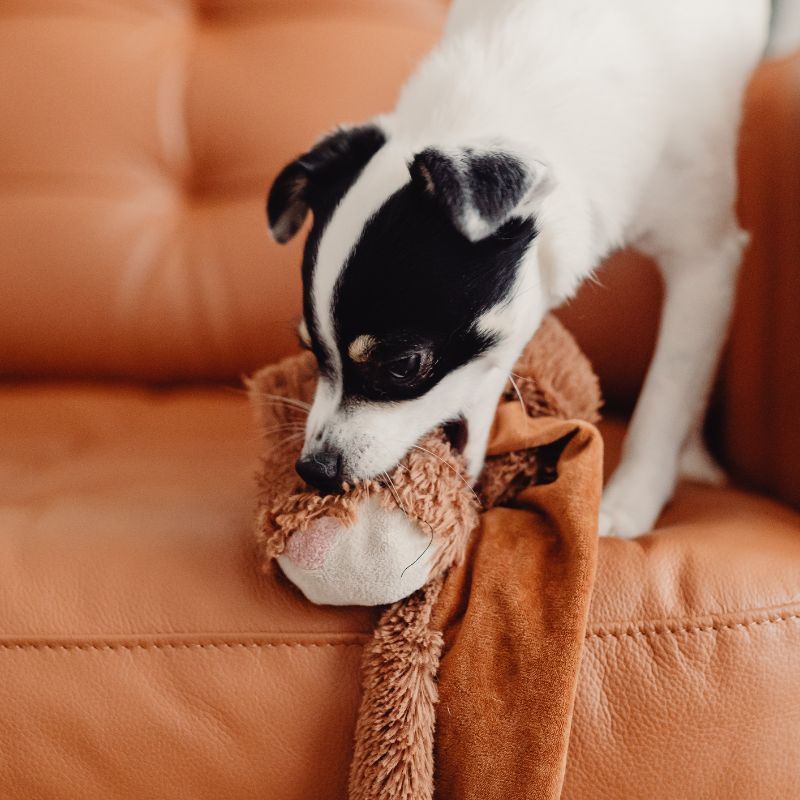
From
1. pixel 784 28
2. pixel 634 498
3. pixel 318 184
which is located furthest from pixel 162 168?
pixel 784 28

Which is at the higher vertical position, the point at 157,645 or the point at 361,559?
the point at 361,559

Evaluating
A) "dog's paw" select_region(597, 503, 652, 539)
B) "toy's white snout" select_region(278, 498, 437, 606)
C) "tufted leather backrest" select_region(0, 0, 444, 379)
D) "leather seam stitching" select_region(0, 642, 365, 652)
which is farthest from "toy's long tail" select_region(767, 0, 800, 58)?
"leather seam stitching" select_region(0, 642, 365, 652)

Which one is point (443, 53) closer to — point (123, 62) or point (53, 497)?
point (123, 62)

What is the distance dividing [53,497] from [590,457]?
0.64 m

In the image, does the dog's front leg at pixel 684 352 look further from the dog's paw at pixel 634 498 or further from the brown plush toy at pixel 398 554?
the brown plush toy at pixel 398 554

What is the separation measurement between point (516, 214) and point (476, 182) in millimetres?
123

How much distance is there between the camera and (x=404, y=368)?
82 cm

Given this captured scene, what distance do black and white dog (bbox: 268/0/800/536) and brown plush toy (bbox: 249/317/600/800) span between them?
0.04m

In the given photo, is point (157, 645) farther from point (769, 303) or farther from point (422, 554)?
point (769, 303)

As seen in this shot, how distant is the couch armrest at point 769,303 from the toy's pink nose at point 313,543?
584 mm

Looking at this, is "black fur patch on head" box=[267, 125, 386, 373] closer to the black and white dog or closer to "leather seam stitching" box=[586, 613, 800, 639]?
the black and white dog

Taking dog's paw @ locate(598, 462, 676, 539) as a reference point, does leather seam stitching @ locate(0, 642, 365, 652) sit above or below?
below

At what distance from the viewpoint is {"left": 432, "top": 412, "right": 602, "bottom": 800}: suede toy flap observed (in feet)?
2.11

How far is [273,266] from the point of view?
124 cm
